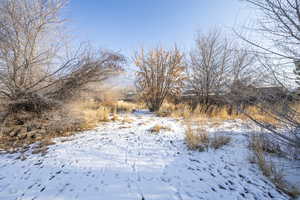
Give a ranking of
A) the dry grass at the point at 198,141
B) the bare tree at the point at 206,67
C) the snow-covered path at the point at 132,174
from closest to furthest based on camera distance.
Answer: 1. the snow-covered path at the point at 132,174
2. the dry grass at the point at 198,141
3. the bare tree at the point at 206,67

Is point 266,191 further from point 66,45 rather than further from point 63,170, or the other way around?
point 66,45

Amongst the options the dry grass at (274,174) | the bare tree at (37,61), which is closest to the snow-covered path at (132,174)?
the dry grass at (274,174)

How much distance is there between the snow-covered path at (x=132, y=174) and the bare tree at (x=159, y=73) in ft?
17.5

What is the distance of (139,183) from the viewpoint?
155 centimetres

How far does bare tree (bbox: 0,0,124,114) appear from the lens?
3041 mm

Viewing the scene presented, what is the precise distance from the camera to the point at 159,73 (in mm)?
7602

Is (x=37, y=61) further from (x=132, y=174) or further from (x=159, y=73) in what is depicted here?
(x=159, y=73)

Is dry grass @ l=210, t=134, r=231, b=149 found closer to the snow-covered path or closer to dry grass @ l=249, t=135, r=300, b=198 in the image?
the snow-covered path

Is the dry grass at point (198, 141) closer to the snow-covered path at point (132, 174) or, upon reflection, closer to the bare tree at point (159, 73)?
the snow-covered path at point (132, 174)

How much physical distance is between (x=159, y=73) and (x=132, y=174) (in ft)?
21.7

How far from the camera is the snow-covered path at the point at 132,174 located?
4.60 feet

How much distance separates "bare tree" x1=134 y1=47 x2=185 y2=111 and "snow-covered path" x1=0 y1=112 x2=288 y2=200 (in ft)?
17.5

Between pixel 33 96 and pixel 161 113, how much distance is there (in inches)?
211

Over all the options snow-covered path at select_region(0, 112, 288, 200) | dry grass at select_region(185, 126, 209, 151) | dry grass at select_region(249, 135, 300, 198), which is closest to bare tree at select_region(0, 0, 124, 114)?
snow-covered path at select_region(0, 112, 288, 200)
